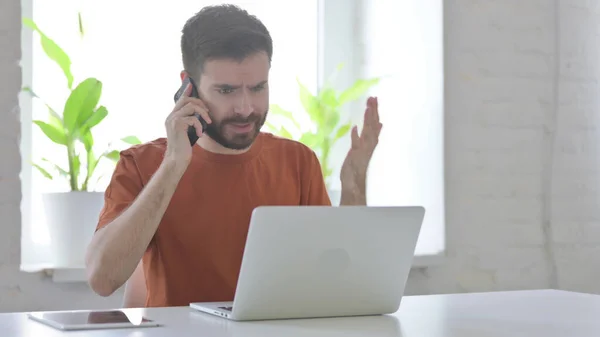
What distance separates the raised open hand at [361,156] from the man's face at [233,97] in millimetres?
285

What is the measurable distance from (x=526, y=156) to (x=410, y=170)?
1.39 ft

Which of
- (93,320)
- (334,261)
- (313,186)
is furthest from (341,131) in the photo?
(93,320)

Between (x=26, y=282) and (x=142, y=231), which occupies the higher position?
(x=142, y=231)

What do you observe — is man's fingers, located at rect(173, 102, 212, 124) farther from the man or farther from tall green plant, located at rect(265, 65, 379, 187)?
tall green plant, located at rect(265, 65, 379, 187)

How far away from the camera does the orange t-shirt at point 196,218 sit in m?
2.01

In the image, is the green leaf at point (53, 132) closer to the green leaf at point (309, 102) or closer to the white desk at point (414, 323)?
the green leaf at point (309, 102)

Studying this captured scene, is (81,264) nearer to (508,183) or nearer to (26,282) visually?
(26,282)

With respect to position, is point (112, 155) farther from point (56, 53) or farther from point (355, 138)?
point (355, 138)

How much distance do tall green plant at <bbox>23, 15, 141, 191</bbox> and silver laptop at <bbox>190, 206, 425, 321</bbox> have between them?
3.67ft

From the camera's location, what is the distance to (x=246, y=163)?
6.99 ft

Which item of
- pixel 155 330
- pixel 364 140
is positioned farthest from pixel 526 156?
pixel 155 330

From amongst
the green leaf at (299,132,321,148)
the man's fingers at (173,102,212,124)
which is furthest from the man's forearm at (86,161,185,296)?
the green leaf at (299,132,321,148)

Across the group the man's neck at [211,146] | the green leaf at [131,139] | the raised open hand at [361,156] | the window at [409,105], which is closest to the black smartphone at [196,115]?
the man's neck at [211,146]

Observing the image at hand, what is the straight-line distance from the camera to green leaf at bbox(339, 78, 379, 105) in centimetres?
300
